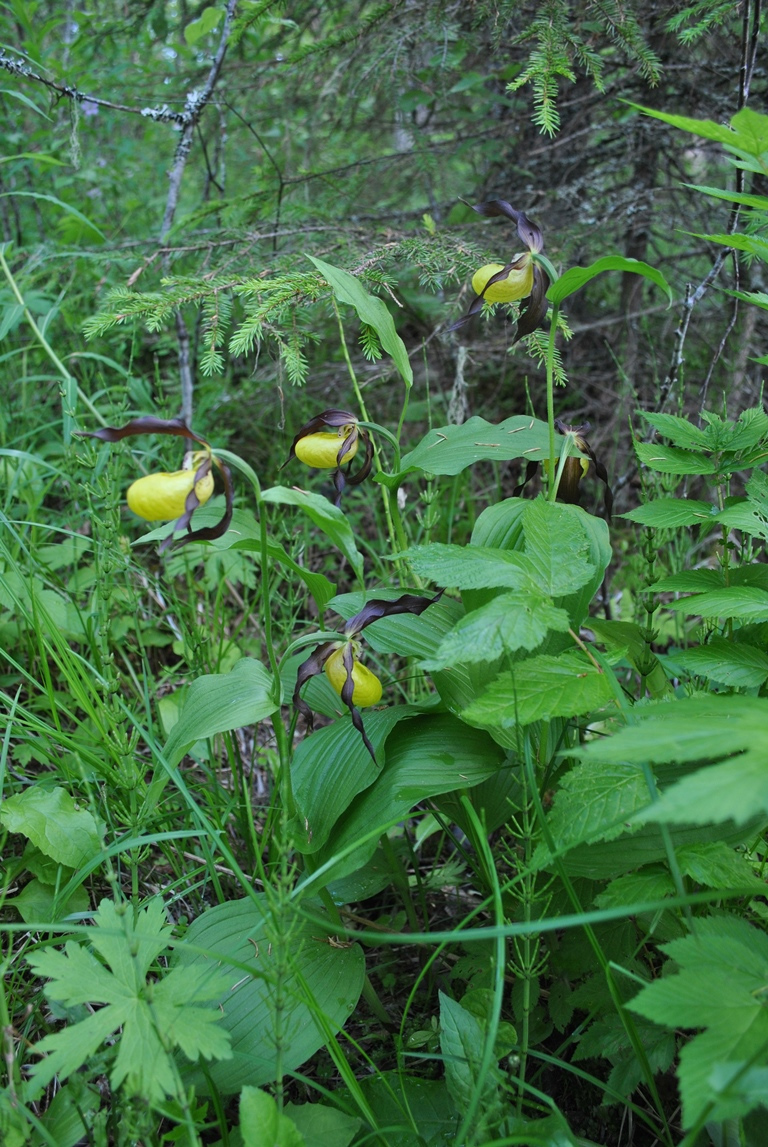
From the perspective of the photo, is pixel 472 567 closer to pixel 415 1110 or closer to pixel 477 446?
pixel 477 446

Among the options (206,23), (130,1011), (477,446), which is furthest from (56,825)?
(206,23)

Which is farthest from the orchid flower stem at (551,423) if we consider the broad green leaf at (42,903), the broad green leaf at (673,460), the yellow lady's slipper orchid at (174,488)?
the broad green leaf at (42,903)

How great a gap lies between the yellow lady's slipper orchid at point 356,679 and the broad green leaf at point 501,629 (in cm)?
31

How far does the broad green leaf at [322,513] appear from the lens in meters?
0.88

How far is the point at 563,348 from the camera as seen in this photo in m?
2.82

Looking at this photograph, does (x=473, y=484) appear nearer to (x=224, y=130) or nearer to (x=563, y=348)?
(x=563, y=348)

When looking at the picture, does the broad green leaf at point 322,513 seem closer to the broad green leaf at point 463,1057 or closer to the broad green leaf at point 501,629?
the broad green leaf at point 501,629

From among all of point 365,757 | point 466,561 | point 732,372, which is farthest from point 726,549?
point 732,372

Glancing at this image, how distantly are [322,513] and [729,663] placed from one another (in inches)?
24.7

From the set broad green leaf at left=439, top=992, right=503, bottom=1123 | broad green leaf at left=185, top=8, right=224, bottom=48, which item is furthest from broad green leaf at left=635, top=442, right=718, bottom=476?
broad green leaf at left=185, top=8, right=224, bottom=48

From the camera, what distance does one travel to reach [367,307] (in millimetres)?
1355

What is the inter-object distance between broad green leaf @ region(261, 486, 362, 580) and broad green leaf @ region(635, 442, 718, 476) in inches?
21.6

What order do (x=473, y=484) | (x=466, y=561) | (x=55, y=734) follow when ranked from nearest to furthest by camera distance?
(x=466, y=561) → (x=55, y=734) → (x=473, y=484)

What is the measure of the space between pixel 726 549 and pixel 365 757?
0.66m
